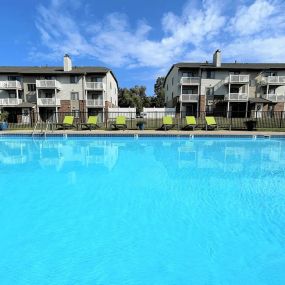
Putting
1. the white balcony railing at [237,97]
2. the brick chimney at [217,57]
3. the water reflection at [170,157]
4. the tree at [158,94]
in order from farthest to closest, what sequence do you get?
the tree at [158,94] < the brick chimney at [217,57] < the white balcony railing at [237,97] < the water reflection at [170,157]

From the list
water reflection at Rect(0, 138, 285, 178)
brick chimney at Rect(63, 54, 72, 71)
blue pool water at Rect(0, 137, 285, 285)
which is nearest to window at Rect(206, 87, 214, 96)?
water reflection at Rect(0, 138, 285, 178)

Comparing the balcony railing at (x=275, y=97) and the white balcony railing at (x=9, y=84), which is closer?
the white balcony railing at (x=9, y=84)

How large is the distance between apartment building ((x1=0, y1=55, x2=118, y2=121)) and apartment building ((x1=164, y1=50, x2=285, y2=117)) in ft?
36.8

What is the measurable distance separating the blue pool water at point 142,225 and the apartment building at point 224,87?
79.1ft

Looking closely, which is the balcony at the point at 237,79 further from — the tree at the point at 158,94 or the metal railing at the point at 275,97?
the tree at the point at 158,94

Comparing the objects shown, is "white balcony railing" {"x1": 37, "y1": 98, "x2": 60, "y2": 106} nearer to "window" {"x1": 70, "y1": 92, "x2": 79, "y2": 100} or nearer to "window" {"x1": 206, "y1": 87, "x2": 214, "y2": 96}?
"window" {"x1": 70, "y1": 92, "x2": 79, "y2": 100}

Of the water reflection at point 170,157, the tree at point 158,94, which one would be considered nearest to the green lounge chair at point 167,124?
the water reflection at point 170,157

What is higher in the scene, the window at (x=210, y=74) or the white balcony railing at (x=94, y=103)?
the window at (x=210, y=74)

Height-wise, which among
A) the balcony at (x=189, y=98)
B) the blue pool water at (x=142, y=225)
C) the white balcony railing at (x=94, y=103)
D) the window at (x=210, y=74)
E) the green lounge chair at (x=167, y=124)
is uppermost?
the window at (x=210, y=74)

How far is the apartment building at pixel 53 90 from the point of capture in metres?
30.4

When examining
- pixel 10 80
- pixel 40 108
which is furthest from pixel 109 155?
pixel 10 80

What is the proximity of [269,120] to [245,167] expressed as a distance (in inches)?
680

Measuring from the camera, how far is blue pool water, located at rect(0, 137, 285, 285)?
10.7 ft

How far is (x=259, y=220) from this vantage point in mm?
4758
